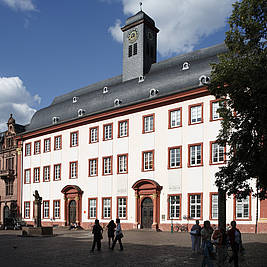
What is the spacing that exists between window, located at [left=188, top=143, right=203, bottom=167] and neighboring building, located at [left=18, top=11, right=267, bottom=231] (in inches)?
3.3

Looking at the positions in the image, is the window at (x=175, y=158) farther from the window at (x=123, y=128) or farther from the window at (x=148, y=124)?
the window at (x=123, y=128)

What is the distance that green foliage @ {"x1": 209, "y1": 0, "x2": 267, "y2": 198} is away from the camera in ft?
55.1

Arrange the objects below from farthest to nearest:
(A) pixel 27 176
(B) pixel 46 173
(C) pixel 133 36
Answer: (A) pixel 27 176
(B) pixel 46 173
(C) pixel 133 36

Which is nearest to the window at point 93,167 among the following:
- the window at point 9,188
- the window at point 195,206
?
the window at point 195,206

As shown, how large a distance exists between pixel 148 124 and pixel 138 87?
4.82m

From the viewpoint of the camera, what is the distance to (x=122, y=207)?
3975cm

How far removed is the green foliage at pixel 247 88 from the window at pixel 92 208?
81.0 ft

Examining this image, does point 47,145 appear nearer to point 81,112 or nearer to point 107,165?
point 81,112

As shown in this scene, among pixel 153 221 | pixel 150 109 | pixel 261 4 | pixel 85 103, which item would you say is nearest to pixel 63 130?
pixel 85 103

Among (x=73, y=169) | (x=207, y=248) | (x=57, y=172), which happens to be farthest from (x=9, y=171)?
(x=207, y=248)

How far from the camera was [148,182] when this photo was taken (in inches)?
1468

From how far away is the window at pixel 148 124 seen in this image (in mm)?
38300

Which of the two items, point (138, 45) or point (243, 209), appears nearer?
point (243, 209)

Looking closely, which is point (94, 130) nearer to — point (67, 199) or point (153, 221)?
point (67, 199)
